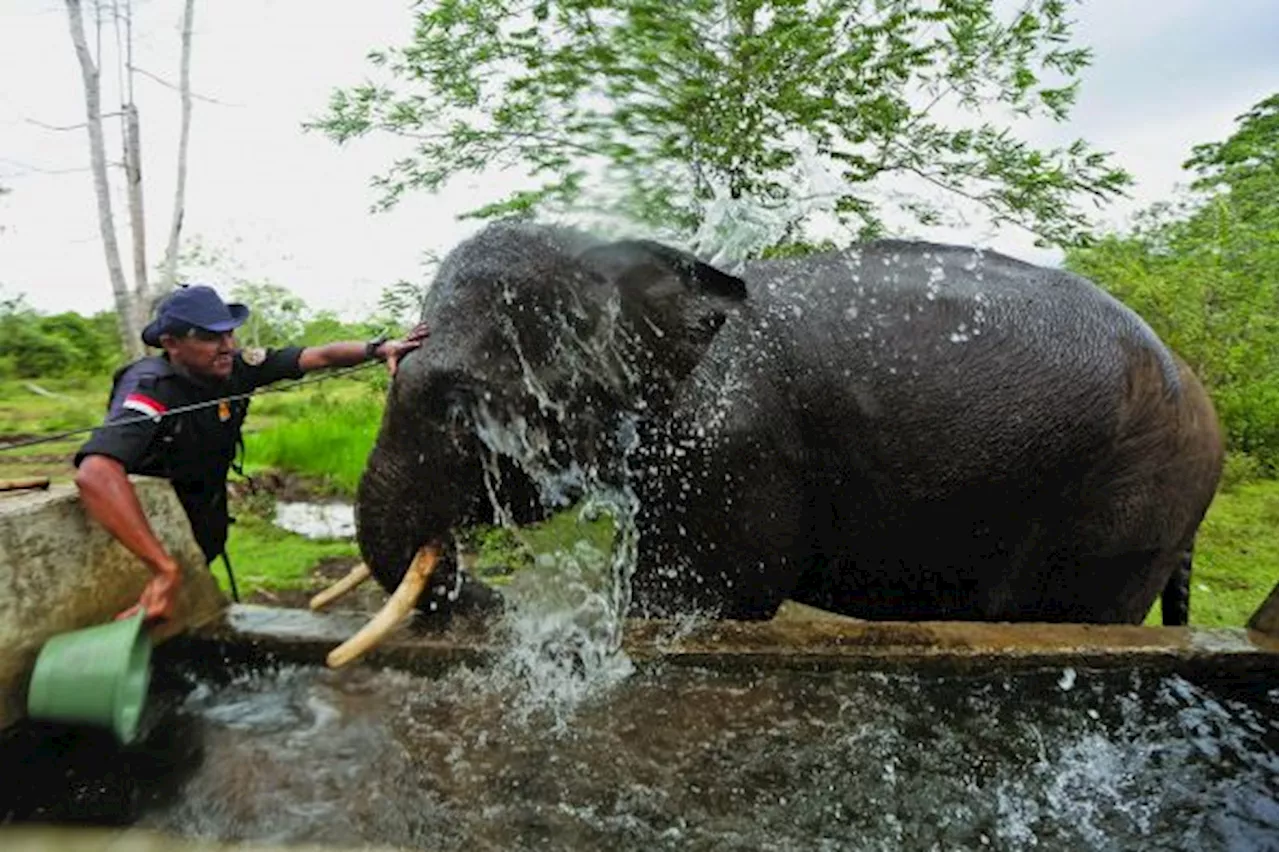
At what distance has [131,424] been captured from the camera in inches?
128

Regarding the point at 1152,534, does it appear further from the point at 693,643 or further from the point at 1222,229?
the point at 1222,229

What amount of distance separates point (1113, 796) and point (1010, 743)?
31 centimetres

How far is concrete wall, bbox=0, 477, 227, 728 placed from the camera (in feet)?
9.25

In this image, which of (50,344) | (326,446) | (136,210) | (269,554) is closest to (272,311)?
(50,344)

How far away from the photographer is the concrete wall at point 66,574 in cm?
282

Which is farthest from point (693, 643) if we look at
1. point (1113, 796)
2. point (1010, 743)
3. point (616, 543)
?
point (1113, 796)

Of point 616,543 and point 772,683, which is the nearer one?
point 772,683

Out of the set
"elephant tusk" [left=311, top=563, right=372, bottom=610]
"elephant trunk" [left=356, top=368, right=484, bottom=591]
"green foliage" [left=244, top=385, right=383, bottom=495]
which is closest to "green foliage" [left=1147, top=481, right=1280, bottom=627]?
"elephant trunk" [left=356, top=368, right=484, bottom=591]

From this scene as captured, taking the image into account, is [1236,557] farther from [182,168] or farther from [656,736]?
[182,168]

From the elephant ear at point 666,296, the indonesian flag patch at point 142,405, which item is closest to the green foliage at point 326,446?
the indonesian flag patch at point 142,405

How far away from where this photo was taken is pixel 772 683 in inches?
123

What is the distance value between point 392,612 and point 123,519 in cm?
90

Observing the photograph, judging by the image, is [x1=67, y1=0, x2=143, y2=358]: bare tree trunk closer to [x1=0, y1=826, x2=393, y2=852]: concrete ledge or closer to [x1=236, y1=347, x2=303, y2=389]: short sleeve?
[x1=236, y1=347, x2=303, y2=389]: short sleeve

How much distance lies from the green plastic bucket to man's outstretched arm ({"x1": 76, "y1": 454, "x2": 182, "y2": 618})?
253 mm
